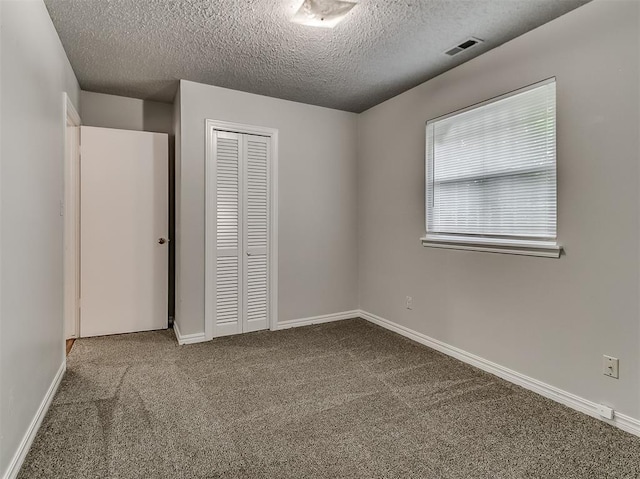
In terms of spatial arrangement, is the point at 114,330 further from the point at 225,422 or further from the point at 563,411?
the point at 563,411

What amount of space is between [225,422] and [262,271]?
1.86 m

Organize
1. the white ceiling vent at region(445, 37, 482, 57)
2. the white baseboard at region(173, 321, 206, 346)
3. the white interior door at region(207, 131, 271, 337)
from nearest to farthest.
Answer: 1. the white ceiling vent at region(445, 37, 482, 57)
2. the white baseboard at region(173, 321, 206, 346)
3. the white interior door at region(207, 131, 271, 337)

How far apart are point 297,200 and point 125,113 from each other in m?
2.02

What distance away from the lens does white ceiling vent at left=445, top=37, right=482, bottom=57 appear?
8.32 feet

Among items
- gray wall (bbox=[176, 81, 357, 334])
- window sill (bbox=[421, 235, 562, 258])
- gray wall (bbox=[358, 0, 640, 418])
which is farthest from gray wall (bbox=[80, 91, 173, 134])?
window sill (bbox=[421, 235, 562, 258])

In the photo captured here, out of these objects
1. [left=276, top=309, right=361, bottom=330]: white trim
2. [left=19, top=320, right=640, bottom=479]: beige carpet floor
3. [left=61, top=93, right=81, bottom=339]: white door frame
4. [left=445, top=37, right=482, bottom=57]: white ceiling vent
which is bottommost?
[left=19, top=320, right=640, bottom=479]: beige carpet floor

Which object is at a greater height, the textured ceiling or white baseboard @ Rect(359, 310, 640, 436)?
the textured ceiling

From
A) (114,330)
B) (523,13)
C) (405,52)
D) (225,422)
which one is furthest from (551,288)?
(114,330)

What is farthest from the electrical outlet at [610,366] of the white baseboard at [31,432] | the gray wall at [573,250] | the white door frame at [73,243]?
the white door frame at [73,243]

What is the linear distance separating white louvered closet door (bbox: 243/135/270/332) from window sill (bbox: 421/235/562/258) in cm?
161

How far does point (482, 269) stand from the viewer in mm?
2795

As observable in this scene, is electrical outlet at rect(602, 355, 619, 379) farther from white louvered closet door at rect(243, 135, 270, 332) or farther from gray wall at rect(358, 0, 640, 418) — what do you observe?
white louvered closet door at rect(243, 135, 270, 332)

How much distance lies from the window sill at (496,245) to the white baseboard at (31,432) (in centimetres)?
298

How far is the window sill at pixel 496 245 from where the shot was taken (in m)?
2.33
